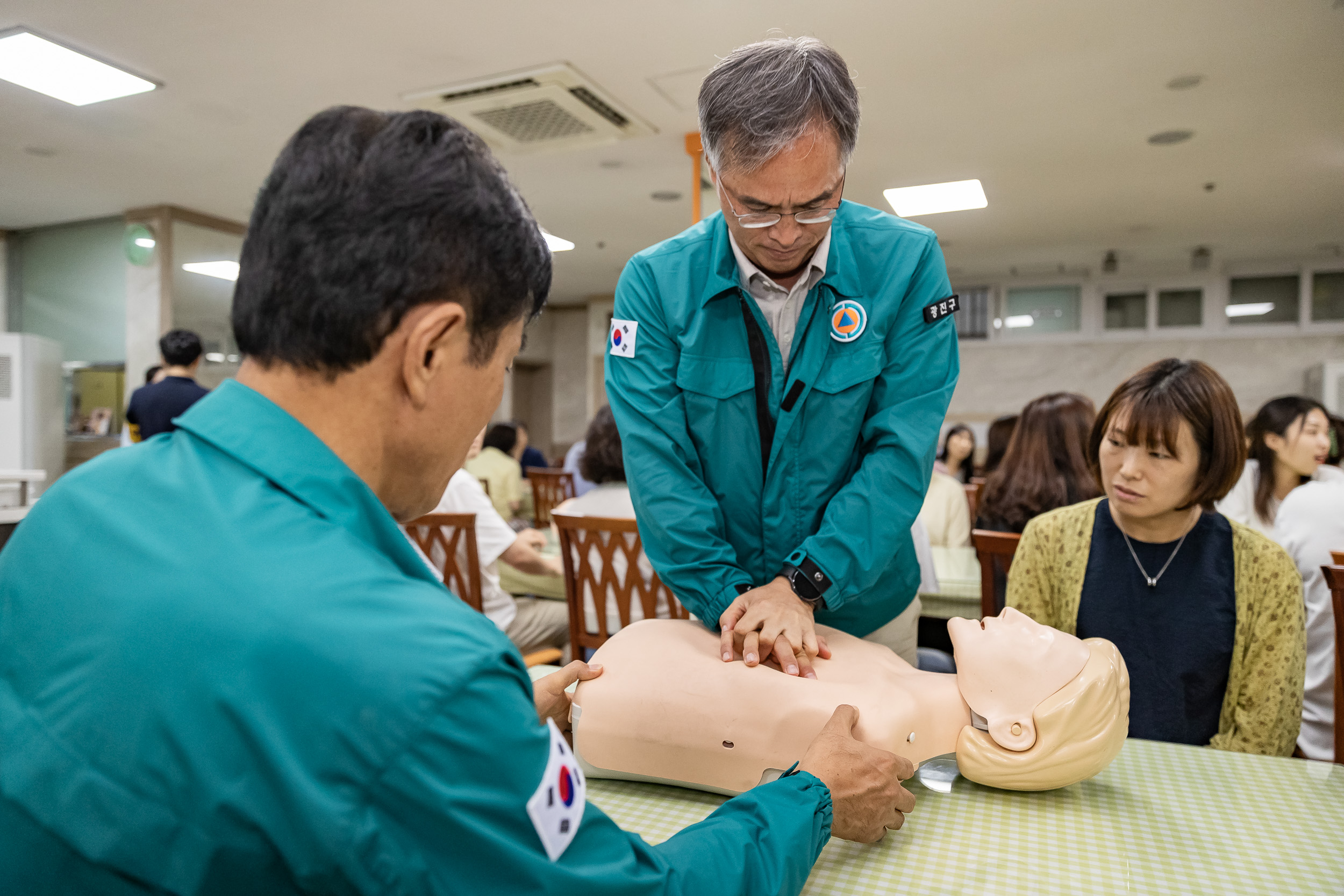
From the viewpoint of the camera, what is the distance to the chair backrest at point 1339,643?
1382mm

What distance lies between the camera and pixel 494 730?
0.53 metres

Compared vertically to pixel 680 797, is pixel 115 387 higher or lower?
higher

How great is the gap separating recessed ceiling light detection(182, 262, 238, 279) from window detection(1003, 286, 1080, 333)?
7.78 meters

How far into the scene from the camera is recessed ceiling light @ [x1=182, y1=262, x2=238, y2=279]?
22.6 ft

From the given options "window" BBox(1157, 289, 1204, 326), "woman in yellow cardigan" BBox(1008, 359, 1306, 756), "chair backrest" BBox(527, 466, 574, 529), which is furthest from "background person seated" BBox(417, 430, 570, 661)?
"window" BBox(1157, 289, 1204, 326)

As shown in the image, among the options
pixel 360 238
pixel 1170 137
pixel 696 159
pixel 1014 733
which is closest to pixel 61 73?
pixel 696 159

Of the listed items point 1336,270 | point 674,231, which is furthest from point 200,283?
point 1336,270

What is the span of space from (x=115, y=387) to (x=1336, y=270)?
450 inches

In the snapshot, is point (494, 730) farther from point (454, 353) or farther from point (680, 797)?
point (680, 797)

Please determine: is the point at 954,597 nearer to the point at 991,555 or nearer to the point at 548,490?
the point at 991,555

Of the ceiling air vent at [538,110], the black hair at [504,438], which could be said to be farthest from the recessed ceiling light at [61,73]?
the black hair at [504,438]

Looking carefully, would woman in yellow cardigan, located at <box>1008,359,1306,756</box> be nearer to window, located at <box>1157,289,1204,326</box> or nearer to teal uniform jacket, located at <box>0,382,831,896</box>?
teal uniform jacket, located at <box>0,382,831,896</box>

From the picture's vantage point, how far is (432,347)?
2.09 feet

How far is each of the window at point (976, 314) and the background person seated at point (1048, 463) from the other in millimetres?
6899
